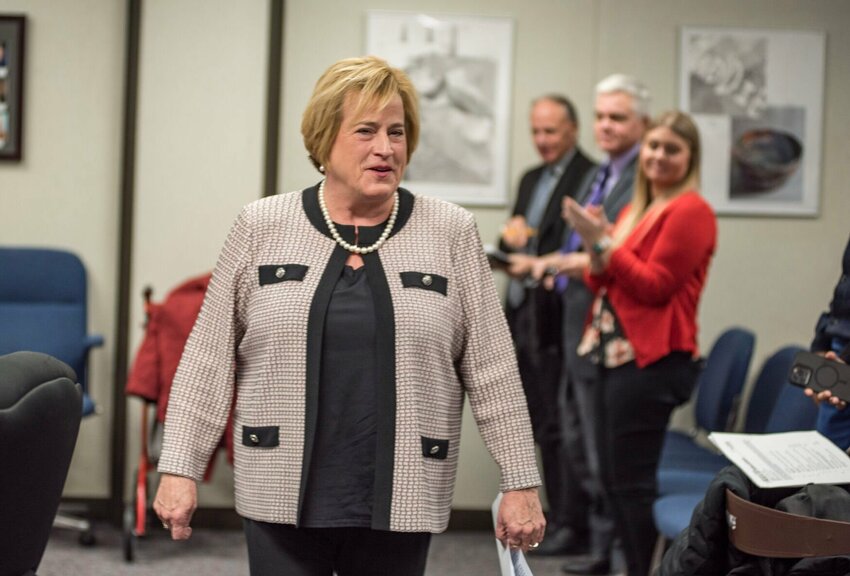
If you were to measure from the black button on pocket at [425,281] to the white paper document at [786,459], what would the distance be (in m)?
0.59

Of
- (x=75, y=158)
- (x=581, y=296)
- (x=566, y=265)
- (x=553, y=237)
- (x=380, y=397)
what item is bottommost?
(x=380, y=397)

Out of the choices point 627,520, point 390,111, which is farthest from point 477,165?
point 390,111

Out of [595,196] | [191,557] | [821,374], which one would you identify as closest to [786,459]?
[821,374]

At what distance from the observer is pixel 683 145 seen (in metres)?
3.49

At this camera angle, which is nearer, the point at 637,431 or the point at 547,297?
the point at 637,431

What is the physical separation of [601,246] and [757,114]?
1.93 meters

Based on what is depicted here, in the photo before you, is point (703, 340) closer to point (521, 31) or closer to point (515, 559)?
point (521, 31)

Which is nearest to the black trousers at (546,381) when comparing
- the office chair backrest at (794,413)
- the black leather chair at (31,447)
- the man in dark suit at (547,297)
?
the man in dark suit at (547,297)

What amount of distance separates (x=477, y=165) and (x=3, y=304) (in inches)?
80.2

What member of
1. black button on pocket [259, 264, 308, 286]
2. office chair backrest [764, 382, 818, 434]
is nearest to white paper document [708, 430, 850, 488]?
black button on pocket [259, 264, 308, 286]

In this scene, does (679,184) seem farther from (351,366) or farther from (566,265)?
(351,366)

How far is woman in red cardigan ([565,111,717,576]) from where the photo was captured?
3404mm

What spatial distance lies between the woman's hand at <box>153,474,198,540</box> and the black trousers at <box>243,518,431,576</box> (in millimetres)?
120

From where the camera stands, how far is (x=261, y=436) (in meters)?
1.99
